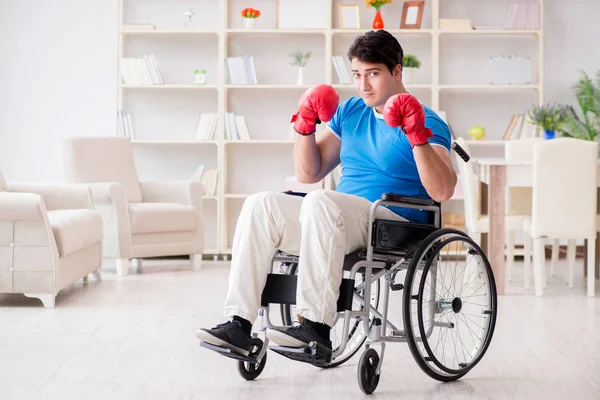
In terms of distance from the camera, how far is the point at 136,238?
18.1 feet

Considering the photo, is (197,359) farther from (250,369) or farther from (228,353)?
(228,353)

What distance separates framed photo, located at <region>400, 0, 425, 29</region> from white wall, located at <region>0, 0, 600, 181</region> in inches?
84.4

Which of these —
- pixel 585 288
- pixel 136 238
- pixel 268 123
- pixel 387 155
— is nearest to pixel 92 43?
pixel 268 123

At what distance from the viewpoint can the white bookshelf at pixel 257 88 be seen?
22.3 feet

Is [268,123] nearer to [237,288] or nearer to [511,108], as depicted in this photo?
[511,108]

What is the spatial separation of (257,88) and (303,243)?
14.8 feet

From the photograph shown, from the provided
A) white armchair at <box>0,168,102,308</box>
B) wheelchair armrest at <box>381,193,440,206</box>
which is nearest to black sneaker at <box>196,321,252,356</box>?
wheelchair armrest at <box>381,193,440,206</box>

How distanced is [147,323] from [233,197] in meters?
3.07

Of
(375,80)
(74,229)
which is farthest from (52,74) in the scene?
(375,80)

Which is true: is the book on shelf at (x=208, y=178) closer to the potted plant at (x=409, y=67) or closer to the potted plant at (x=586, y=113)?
the potted plant at (x=409, y=67)

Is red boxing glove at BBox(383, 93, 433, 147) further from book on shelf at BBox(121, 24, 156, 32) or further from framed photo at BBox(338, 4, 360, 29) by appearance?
book on shelf at BBox(121, 24, 156, 32)

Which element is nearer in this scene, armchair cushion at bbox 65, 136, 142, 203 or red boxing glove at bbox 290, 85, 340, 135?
red boxing glove at bbox 290, 85, 340, 135

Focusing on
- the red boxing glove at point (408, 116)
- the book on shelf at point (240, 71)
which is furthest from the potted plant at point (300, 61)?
the red boxing glove at point (408, 116)

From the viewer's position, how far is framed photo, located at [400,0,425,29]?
661cm
